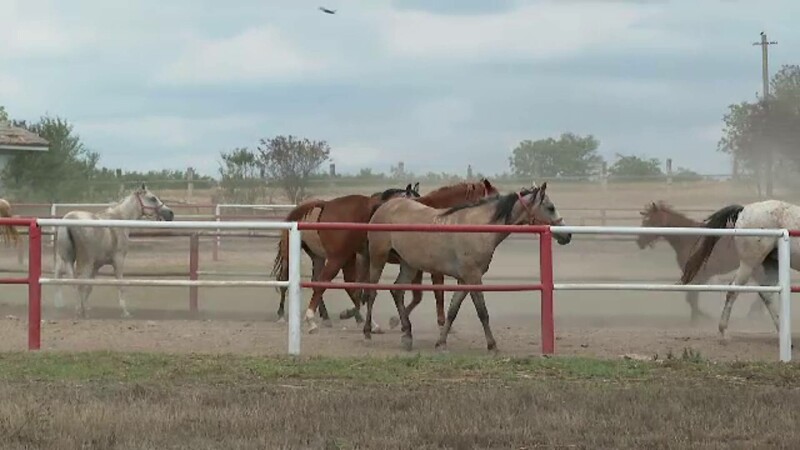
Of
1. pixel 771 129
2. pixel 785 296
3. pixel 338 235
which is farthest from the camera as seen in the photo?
pixel 771 129

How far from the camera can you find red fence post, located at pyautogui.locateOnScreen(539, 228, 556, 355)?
424 inches

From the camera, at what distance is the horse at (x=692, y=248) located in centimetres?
1491

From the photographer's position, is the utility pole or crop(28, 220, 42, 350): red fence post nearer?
crop(28, 220, 42, 350): red fence post

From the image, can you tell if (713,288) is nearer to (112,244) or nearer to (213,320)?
(213,320)

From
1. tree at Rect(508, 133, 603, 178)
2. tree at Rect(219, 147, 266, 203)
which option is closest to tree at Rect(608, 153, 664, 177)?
tree at Rect(508, 133, 603, 178)

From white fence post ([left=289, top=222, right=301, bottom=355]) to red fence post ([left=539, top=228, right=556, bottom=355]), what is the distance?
2221mm

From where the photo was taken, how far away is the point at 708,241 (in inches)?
532

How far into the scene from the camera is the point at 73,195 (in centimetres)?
3812

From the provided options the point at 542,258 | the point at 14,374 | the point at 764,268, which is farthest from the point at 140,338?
the point at 764,268

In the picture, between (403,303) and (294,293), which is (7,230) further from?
(403,303)

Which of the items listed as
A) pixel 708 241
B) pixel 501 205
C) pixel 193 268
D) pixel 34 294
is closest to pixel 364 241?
pixel 501 205

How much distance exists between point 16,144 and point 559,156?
1164 inches

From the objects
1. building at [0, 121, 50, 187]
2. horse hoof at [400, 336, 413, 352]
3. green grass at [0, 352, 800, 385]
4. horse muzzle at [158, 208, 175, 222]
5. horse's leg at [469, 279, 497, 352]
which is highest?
building at [0, 121, 50, 187]

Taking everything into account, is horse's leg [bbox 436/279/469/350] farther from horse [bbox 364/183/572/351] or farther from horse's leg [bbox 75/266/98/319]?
horse's leg [bbox 75/266/98/319]
